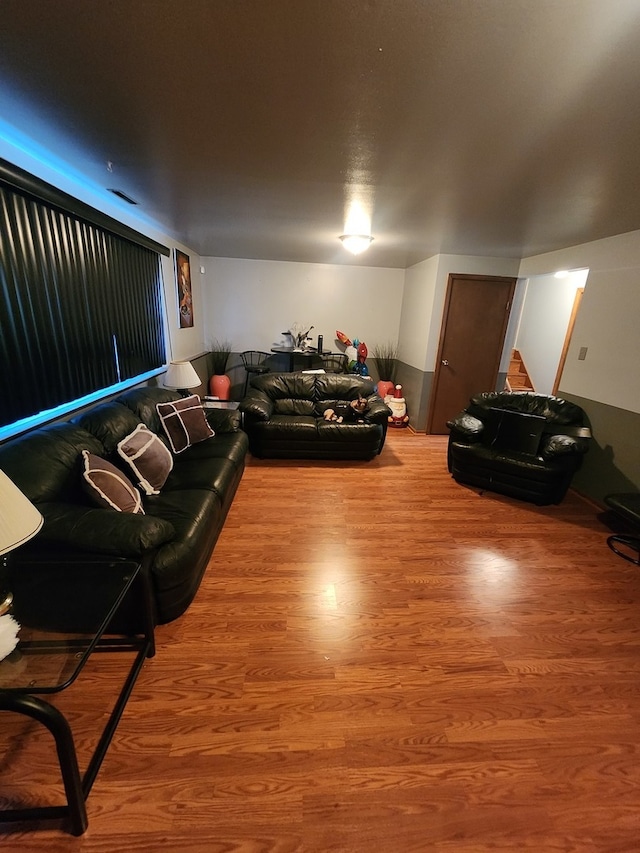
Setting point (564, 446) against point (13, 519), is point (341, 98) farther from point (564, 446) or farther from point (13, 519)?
point (564, 446)

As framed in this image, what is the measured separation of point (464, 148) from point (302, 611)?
8.21 feet

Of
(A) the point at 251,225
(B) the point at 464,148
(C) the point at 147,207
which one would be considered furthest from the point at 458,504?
(C) the point at 147,207

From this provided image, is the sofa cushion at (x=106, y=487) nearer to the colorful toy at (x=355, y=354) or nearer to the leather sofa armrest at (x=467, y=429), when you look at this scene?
the leather sofa armrest at (x=467, y=429)

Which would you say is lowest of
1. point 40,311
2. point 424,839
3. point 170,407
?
point 424,839

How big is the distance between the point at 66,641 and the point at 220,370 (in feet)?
16.4

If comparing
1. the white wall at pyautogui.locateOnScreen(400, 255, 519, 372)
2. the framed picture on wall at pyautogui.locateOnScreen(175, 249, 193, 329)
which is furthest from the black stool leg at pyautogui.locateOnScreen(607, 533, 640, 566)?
the framed picture on wall at pyautogui.locateOnScreen(175, 249, 193, 329)

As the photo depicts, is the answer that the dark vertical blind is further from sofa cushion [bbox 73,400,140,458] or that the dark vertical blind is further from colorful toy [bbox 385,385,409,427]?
colorful toy [bbox 385,385,409,427]

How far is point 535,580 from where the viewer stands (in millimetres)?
2178

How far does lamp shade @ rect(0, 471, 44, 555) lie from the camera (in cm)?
97

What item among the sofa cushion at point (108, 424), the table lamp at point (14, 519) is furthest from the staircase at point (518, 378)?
the table lamp at point (14, 519)

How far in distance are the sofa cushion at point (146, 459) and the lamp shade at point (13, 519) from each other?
112cm

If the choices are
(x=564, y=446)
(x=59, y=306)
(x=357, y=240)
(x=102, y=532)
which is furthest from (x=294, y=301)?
(x=102, y=532)

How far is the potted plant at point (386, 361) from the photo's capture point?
595cm

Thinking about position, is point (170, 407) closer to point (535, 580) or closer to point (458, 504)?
point (458, 504)
